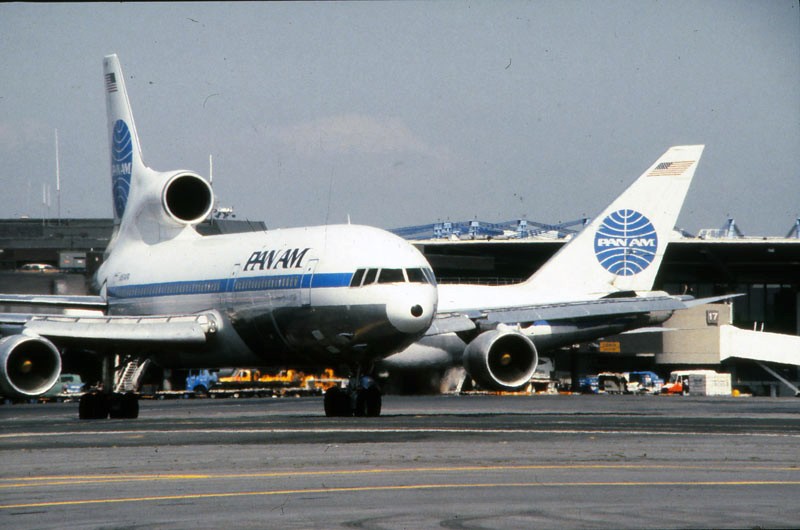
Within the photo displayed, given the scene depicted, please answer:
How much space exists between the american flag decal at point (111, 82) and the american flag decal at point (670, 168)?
22882 mm

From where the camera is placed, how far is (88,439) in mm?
23203

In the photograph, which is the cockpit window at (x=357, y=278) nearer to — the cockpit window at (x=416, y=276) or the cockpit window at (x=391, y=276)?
the cockpit window at (x=391, y=276)

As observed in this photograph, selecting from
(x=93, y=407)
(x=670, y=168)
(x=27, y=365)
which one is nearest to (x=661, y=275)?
(x=670, y=168)

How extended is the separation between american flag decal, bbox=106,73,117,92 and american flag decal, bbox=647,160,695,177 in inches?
901

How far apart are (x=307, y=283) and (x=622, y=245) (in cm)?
2835

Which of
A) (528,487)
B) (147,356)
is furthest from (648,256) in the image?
(528,487)

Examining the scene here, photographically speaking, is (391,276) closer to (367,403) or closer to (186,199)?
(367,403)

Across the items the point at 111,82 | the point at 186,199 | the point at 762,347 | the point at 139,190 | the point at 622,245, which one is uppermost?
the point at 111,82

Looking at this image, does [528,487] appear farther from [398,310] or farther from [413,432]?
[398,310]

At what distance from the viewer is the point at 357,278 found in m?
30.3

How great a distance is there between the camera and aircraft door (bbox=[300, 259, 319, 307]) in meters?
31.2

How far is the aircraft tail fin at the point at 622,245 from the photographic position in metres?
56.0

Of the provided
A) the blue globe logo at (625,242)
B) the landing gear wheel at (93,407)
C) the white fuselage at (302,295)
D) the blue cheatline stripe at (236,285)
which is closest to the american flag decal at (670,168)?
the blue globe logo at (625,242)

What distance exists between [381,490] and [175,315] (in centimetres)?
2395
